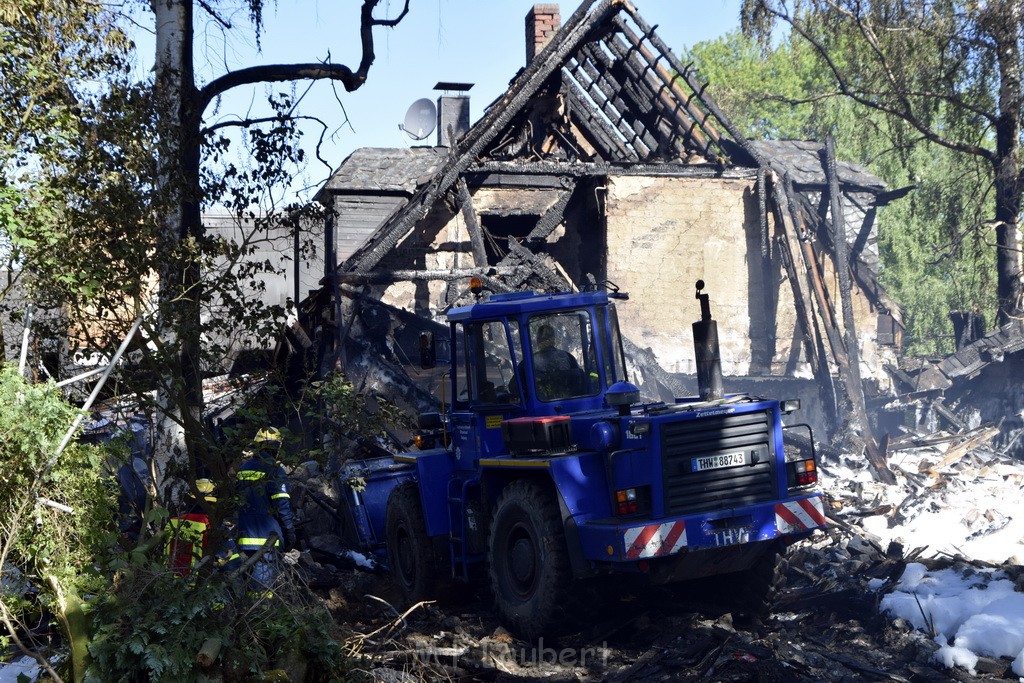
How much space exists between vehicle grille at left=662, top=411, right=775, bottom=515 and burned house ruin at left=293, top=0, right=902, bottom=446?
10.2 metres

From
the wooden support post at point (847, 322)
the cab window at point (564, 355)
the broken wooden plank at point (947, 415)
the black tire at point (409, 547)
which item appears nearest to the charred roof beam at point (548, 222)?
the wooden support post at point (847, 322)

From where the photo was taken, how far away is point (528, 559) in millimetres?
7961

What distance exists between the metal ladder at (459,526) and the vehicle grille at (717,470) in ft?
6.27

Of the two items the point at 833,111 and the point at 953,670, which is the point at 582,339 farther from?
the point at 833,111

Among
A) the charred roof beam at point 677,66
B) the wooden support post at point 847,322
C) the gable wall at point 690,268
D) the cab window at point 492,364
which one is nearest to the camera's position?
the cab window at point 492,364

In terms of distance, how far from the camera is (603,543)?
7.24 meters

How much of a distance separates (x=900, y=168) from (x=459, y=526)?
18.6m

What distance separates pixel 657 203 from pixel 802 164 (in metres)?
4.27

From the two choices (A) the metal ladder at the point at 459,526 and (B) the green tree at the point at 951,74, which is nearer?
(A) the metal ladder at the point at 459,526

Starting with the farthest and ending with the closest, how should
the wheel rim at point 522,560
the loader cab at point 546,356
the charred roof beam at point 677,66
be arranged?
1. the charred roof beam at point 677,66
2. the loader cab at point 546,356
3. the wheel rim at point 522,560

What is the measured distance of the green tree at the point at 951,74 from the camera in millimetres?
18031

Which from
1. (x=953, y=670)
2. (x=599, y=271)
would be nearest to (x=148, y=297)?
(x=953, y=670)

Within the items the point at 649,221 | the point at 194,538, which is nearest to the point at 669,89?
the point at 649,221

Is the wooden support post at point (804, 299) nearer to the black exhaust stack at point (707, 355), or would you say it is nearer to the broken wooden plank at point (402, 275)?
the broken wooden plank at point (402, 275)
